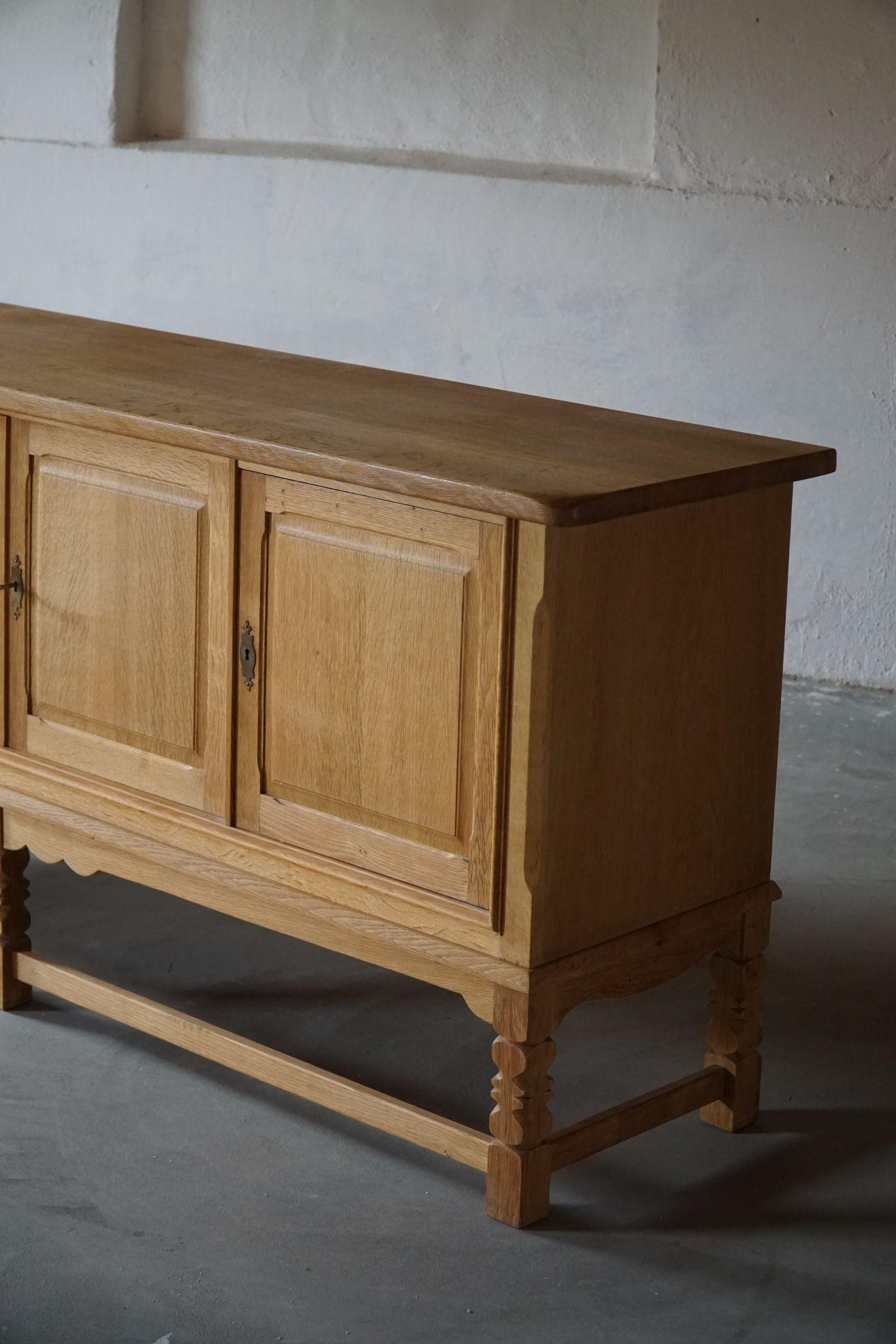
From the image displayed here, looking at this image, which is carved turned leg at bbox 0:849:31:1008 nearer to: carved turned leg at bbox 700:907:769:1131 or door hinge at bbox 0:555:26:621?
door hinge at bbox 0:555:26:621

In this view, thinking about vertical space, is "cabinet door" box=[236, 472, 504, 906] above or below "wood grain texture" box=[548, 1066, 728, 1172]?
above

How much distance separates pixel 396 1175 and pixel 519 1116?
0.31m

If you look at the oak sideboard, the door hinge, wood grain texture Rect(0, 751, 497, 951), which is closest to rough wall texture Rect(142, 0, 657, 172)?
the oak sideboard

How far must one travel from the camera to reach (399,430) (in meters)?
2.96

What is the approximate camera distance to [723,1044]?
3.15 m

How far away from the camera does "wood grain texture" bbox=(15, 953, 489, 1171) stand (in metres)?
2.95

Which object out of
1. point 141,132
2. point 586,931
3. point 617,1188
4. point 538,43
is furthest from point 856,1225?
point 141,132

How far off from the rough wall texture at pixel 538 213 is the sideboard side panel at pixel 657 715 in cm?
309

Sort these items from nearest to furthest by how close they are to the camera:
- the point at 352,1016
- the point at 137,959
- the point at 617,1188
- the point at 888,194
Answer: the point at 617,1188 → the point at 352,1016 → the point at 137,959 → the point at 888,194

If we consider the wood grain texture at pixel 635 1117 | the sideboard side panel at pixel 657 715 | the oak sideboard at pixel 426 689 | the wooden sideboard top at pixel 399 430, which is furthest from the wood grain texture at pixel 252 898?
the wooden sideboard top at pixel 399 430

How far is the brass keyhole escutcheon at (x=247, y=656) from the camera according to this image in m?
2.95

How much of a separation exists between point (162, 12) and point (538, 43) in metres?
1.73

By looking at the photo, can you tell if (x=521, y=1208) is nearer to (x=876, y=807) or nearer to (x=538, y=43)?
(x=876, y=807)

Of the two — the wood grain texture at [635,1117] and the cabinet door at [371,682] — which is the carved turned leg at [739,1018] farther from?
the cabinet door at [371,682]
